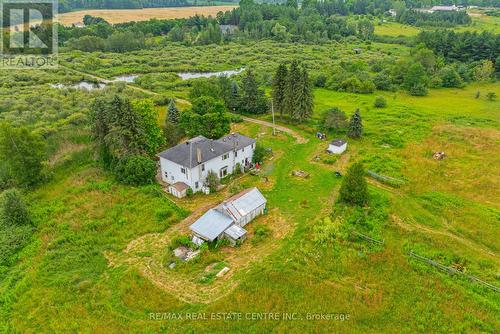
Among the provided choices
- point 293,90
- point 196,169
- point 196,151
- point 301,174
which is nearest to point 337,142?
point 301,174

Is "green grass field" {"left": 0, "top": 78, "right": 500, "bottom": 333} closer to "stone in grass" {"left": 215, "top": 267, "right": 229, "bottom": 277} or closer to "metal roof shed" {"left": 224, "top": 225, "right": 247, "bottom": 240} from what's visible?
"stone in grass" {"left": 215, "top": 267, "right": 229, "bottom": 277}

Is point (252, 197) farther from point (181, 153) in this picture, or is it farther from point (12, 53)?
point (12, 53)

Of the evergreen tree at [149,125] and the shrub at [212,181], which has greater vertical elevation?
the evergreen tree at [149,125]

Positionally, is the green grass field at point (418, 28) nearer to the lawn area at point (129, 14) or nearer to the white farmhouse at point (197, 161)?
the lawn area at point (129, 14)

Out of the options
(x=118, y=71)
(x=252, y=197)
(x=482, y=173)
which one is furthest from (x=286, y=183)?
(x=118, y=71)

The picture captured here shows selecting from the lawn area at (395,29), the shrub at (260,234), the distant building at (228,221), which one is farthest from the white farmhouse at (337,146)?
the lawn area at (395,29)

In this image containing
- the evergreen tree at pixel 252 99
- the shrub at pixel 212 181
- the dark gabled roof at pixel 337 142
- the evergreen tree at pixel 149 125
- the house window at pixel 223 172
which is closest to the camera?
the shrub at pixel 212 181

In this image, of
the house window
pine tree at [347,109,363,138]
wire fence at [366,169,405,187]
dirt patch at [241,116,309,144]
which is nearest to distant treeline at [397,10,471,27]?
pine tree at [347,109,363,138]
